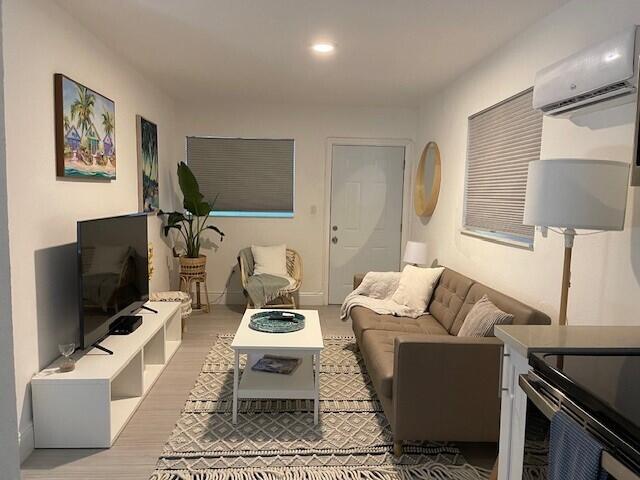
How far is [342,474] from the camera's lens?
221cm

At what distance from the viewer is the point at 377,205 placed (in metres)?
5.58

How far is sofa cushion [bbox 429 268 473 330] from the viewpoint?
325cm

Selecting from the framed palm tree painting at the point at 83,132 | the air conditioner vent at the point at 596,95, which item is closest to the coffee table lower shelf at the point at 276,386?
the framed palm tree painting at the point at 83,132

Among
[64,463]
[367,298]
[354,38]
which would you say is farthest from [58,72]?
[367,298]

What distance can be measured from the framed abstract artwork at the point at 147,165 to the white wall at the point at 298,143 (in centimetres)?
91

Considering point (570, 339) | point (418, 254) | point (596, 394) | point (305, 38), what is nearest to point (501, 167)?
point (418, 254)

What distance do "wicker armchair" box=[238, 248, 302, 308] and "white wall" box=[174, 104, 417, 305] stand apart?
17 cm

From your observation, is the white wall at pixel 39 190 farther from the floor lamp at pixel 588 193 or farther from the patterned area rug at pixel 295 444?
the floor lamp at pixel 588 193

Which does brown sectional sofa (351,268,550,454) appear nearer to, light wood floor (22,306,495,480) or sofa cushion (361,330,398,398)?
sofa cushion (361,330,398,398)

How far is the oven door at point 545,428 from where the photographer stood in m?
0.92

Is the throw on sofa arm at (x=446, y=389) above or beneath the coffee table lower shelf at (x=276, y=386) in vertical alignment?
above

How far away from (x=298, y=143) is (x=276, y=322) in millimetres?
2876

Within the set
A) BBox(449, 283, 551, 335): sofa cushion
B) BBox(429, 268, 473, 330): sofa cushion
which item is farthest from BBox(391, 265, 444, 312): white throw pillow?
BBox(449, 283, 551, 335): sofa cushion

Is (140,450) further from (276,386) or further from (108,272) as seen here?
(108,272)
